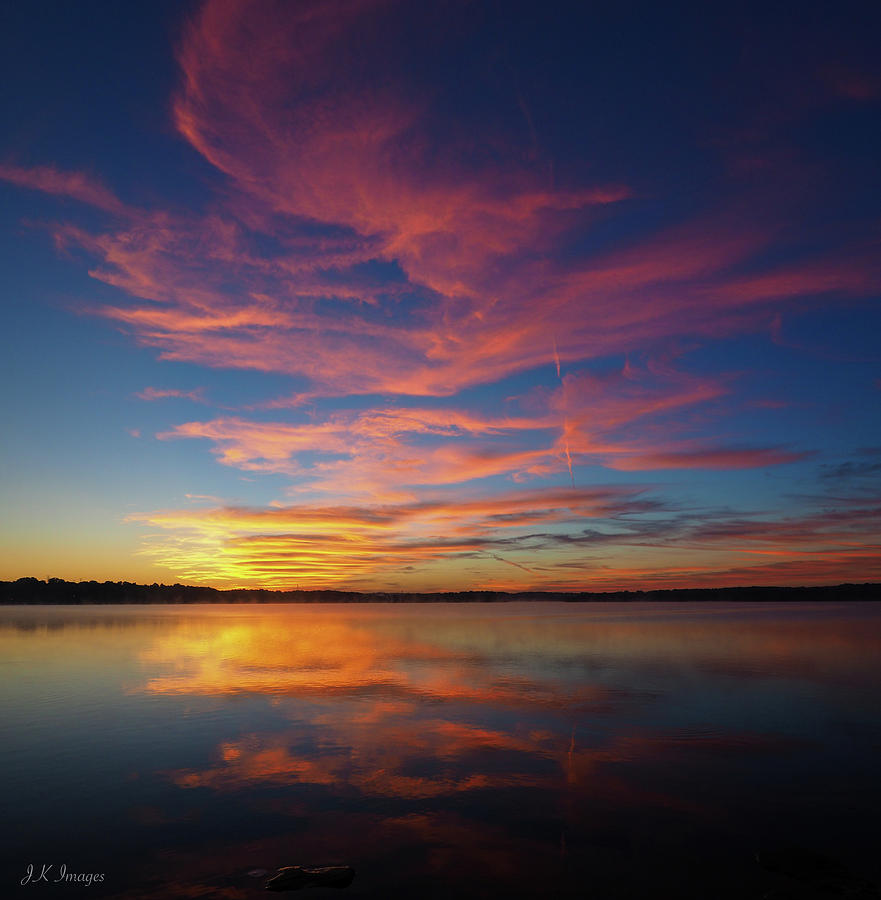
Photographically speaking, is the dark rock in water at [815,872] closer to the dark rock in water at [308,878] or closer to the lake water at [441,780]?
the lake water at [441,780]

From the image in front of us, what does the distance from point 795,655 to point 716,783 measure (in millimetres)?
38110

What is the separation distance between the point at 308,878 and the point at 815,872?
10117 millimetres

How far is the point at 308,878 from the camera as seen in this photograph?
12.1m

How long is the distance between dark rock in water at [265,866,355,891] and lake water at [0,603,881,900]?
25cm

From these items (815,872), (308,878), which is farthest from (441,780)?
(815,872)

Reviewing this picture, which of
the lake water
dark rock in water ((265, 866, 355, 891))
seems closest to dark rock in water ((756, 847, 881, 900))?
the lake water

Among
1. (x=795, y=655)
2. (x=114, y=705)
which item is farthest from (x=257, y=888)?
(x=795, y=655)

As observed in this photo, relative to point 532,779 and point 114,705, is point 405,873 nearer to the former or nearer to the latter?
point 532,779

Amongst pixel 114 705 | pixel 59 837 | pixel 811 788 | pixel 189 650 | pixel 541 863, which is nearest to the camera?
pixel 541 863

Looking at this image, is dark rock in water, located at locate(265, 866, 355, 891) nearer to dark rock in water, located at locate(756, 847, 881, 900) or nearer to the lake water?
the lake water

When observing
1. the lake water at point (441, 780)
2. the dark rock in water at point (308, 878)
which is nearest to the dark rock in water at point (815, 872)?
the lake water at point (441, 780)

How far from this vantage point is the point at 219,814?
15.9 meters

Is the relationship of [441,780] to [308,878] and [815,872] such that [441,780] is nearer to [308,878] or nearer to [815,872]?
[308,878]

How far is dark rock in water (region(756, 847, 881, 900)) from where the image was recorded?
11688mm
